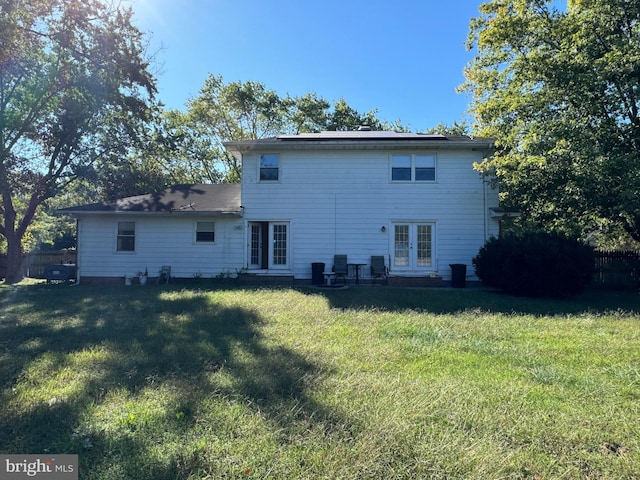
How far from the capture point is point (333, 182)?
14000mm

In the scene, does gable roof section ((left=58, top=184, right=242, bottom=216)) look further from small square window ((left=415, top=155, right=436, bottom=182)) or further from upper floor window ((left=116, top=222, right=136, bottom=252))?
small square window ((left=415, top=155, right=436, bottom=182))

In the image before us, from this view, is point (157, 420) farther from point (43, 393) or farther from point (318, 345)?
point (318, 345)

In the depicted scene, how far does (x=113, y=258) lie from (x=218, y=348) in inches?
434

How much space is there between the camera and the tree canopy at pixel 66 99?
48.8ft

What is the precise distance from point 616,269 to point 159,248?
1725 cm

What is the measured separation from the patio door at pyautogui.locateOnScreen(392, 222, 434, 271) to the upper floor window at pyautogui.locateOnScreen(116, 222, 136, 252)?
9914 millimetres

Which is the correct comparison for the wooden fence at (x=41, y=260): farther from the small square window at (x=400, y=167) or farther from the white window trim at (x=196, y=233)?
the small square window at (x=400, y=167)

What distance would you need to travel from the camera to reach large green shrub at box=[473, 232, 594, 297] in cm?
1057

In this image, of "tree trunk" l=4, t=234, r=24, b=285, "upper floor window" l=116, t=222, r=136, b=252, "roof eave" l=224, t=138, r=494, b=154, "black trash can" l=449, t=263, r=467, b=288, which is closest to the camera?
"black trash can" l=449, t=263, r=467, b=288

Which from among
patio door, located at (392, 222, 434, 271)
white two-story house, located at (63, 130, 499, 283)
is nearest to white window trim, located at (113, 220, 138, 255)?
white two-story house, located at (63, 130, 499, 283)

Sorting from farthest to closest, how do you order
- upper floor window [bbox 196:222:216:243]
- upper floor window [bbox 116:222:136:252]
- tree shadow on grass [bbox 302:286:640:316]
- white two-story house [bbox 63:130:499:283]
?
upper floor window [bbox 116:222:136:252] < upper floor window [bbox 196:222:216:243] < white two-story house [bbox 63:130:499:283] < tree shadow on grass [bbox 302:286:640:316]

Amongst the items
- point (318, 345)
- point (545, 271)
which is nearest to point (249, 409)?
point (318, 345)

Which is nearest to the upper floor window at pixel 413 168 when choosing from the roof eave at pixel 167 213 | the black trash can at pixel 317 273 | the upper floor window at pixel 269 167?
the black trash can at pixel 317 273

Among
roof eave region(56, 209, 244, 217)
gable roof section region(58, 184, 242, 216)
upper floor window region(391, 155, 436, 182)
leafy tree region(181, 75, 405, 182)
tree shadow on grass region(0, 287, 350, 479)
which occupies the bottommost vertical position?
tree shadow on grass region(0, 287, 350, 479)
